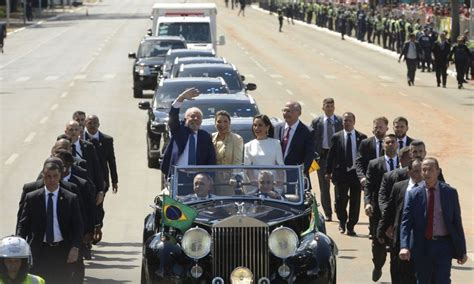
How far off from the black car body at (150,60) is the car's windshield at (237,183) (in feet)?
83.9

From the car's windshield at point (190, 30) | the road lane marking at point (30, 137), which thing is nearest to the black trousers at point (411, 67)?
the car's windshield at point (190, 30)

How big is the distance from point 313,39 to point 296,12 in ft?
99.9

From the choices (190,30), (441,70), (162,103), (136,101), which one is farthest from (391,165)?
(190,30)

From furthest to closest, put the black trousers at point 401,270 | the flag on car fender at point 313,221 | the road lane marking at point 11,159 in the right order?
the road lane marking at point 11,159, the black trousers at point 401,270, the flag on car fender at point 313,221

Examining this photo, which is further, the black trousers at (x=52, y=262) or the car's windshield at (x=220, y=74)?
the car's windshield at (x=220, y=74)

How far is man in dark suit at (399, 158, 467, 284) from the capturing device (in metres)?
12.5

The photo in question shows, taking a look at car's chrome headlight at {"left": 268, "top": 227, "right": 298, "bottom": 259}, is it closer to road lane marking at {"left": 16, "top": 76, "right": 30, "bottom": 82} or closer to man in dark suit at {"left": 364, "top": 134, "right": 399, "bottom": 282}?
man in dark suit at {"left": 364, "top": 134, "right": 399, "bottom": 282}

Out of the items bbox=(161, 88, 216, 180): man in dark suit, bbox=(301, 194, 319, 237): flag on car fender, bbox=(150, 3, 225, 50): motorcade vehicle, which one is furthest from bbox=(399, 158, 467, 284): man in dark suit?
bbox=(150, 3, 225, 50): motorcade vehicle

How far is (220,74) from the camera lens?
30.9 m

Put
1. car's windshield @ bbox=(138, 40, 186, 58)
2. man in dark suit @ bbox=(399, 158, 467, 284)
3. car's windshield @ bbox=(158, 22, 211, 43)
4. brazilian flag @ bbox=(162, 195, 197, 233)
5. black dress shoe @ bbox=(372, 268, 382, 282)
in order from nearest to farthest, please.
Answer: man in dark suit @ bbox=(399, 158, 467, 284) → brazilian flag @ bbox=(162, 195, 197, 233) → black dress shoe @ bbox=(372, 268, 382, 282) → car's windshield @ bbox=(138, 40, 186, 58) → car's windshield @ bbox=(158, 22, 211, 43)

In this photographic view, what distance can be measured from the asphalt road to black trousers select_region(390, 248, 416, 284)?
1.48 metres

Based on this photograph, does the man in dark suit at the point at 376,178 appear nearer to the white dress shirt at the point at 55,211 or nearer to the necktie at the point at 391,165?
the necktie at the point at 391,165

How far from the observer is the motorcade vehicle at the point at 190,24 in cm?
4728

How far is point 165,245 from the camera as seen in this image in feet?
42.0
